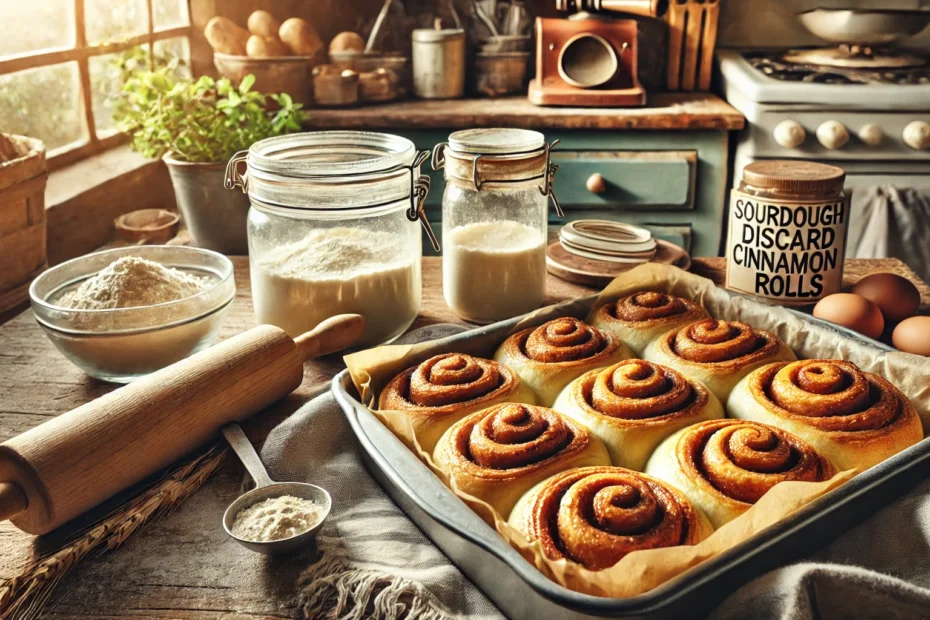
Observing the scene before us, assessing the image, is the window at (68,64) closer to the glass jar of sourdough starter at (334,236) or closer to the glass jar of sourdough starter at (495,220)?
the glass jar of sourdough starter at (334,236)

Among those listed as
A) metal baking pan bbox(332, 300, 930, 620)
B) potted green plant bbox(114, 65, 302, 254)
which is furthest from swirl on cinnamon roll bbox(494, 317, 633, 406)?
potted green plant bbox(114, 65, 302, 254)

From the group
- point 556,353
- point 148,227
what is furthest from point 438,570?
point 148,227

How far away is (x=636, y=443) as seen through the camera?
0.87m

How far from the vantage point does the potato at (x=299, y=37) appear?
8.30 feet

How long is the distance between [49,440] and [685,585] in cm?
57

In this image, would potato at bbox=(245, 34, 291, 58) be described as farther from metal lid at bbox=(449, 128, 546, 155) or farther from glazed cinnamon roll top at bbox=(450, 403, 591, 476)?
glazed cinnamon roll top at bbox=(450, 403, 591, 476)

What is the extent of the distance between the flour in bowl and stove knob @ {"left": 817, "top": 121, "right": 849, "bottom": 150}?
1.62 m

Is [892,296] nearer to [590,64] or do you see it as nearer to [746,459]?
[746,459]

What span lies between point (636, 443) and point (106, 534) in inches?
20.3

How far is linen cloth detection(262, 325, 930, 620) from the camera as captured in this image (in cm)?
63

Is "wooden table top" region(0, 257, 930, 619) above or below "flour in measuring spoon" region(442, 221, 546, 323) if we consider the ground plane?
below

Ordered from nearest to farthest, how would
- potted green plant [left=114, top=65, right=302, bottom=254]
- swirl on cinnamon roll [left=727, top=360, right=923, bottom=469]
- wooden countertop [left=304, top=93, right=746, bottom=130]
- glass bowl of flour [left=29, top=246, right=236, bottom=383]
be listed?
swirl on cinnamon roll [left=727, top=360, right=923, bottom=469] < glass bowl of flour [left=29, top=246, right=236, bottom=383] < potted green plant [left=114, top=65, right=302, bottom=254] < wooden countertop [left=304, top=93, right=746, bottom=130]

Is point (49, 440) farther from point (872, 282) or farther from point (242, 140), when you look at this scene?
point (872, 282)

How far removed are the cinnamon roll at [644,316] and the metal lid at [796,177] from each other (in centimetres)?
20
